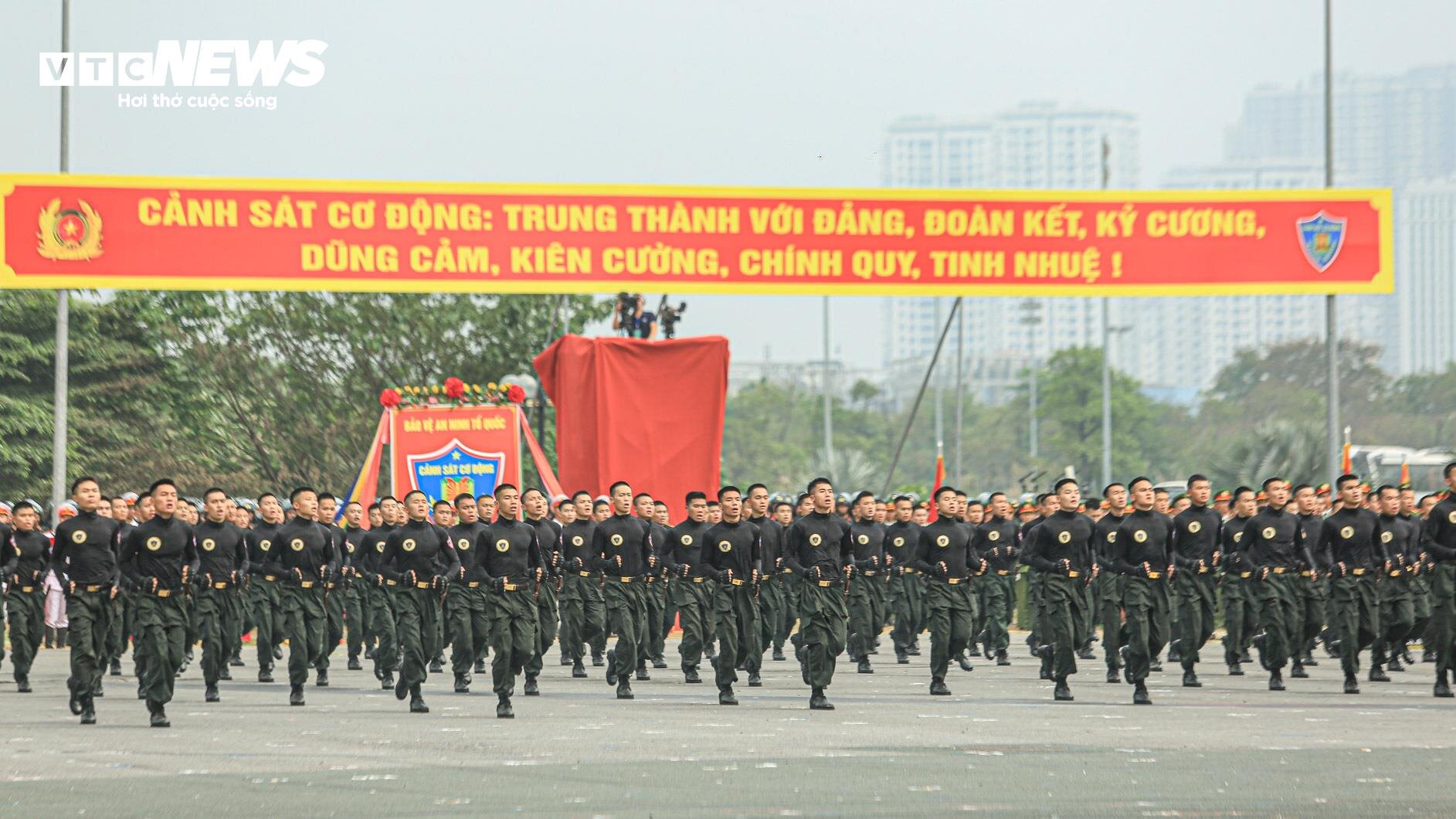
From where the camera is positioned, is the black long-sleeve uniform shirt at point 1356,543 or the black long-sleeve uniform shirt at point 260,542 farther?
the black long-sleeve uniform shirt at point 260,542

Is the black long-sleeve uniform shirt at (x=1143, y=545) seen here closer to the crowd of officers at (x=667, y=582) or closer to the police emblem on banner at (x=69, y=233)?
the crowd of officers at (x=667, y=582)

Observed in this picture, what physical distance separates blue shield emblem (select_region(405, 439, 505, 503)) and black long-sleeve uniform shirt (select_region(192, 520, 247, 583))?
8.76 meters

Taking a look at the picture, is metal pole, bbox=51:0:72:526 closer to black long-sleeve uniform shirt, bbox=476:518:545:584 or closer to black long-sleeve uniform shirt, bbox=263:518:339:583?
black long-sleeve uniform shirt, bbox=263:518:339:583

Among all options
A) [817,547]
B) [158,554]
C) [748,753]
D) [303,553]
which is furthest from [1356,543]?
[158,554]

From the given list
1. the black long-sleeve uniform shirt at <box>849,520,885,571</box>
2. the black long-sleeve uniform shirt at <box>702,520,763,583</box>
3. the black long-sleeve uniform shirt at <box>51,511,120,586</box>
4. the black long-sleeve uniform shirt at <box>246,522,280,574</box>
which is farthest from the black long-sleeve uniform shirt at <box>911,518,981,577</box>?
the black long-sleeve uniform shirt at <box>51,511,120,586</box>

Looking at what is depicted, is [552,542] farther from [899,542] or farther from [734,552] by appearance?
[899,542]

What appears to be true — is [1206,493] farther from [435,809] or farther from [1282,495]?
[435,809]

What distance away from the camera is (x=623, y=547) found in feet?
63.4

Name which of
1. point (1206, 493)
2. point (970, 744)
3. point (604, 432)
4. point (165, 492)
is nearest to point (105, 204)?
point (604, 432)

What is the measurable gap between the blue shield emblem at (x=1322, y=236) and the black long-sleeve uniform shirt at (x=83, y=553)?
645 inches

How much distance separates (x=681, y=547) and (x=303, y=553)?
389cm

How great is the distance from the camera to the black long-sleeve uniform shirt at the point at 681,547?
19.5 meters

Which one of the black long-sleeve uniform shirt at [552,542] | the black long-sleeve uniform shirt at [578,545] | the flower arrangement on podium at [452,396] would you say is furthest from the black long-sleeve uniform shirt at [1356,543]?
the flower arrangement on podium at [452,396]

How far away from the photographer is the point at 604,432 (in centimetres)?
2711
